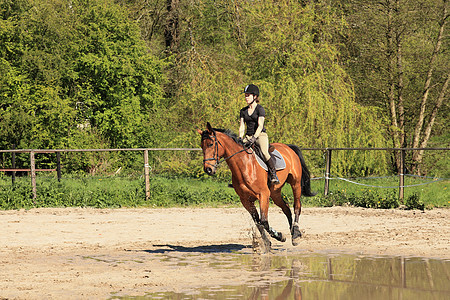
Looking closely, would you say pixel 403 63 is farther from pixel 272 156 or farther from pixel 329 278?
pixel 329 278

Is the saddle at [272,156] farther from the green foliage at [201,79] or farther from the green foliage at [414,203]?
the green foliage at [201,79]

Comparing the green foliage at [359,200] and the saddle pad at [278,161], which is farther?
the green foliage at [359,200]

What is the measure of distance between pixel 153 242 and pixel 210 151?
276 centimetres

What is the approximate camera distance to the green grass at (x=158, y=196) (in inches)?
672

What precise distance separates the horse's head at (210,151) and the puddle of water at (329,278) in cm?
140

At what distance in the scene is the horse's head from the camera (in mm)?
9648

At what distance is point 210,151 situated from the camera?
32.0 ft

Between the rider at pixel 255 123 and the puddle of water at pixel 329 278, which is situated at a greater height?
the rider at pixel 255 123

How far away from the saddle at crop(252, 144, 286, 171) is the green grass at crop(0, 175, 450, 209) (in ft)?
22.8

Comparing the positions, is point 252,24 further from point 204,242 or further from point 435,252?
point 435,252

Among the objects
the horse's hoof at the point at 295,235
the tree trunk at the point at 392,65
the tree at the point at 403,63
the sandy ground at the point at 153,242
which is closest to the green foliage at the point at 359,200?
the sandy ground at the point at 153,242

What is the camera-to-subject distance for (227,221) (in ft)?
47.6

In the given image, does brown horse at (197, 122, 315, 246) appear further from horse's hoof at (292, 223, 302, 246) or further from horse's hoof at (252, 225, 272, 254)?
horse's hoof at (292, 223, 302, 246)

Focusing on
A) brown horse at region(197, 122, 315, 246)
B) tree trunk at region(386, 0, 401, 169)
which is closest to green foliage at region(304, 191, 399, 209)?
tree trunk at region(386, 0, 401, 169)
